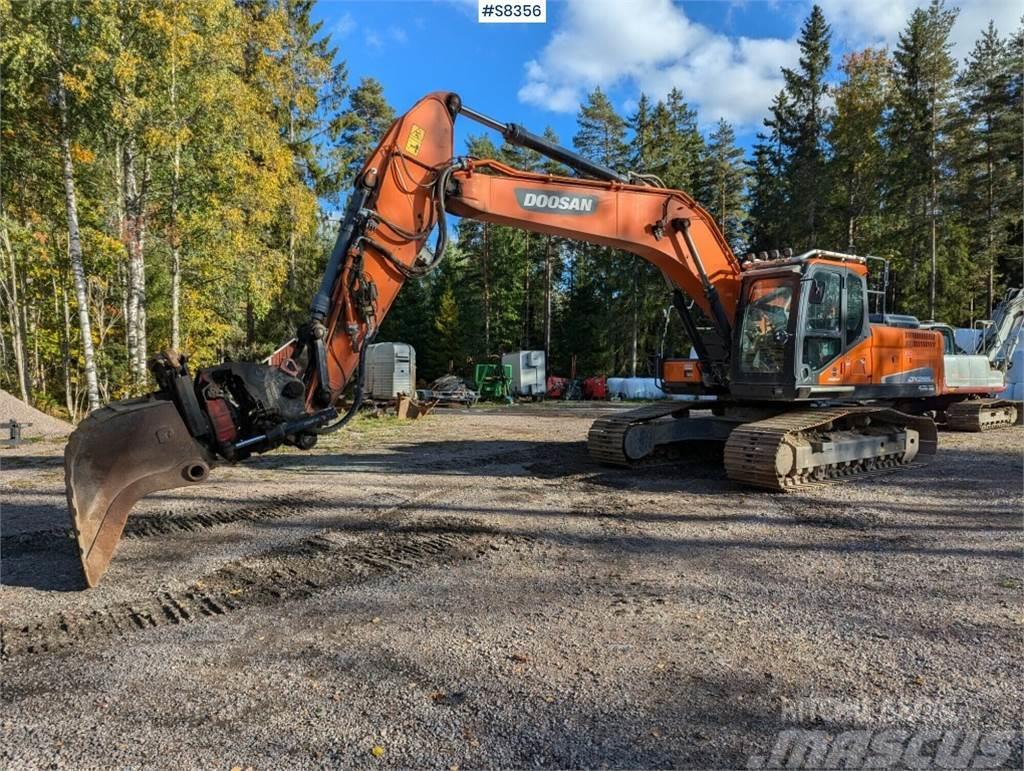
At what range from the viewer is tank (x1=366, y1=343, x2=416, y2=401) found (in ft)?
76.0

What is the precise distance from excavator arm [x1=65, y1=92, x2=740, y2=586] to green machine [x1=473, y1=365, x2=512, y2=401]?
64.2ft

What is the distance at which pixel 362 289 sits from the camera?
17.4 feet

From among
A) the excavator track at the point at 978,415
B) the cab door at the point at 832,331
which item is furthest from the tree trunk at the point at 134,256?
the excavator track at the point at 978,415

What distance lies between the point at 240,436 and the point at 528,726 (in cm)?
281

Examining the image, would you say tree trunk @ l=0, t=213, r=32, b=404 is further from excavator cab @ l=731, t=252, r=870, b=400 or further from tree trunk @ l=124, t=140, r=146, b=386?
excavator cab @ l=731, t=252, r=870, b=400

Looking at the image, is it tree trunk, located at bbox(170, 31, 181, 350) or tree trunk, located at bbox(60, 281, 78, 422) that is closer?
tree trunk, located at bbox(170, 31, 181, 350)

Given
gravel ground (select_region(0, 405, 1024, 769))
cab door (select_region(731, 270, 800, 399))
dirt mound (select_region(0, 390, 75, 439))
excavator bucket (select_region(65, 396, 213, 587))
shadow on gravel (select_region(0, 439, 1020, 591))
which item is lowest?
gravel ground (select_region(0, 405, 1024, 769))

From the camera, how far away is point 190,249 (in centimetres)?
1650

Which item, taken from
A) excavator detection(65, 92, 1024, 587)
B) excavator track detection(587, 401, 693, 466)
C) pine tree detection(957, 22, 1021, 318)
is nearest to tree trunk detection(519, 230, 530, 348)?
pine tree detection(957, 22, 1021, 318)

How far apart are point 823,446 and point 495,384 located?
2083 centimetres

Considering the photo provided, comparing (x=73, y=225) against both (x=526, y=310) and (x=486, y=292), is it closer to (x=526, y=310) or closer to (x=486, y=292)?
(x=486, y=292)

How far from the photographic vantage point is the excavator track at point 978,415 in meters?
12.5

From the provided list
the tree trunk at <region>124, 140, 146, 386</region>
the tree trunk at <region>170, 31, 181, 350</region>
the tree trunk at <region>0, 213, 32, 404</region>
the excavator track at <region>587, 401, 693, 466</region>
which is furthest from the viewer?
the tree trunk at <region>0, 213, 32, 404</region>

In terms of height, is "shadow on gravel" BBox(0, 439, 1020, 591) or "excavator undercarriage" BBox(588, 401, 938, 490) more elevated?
"excavator undercarriage" BBox(588, 401, 938, 490)
